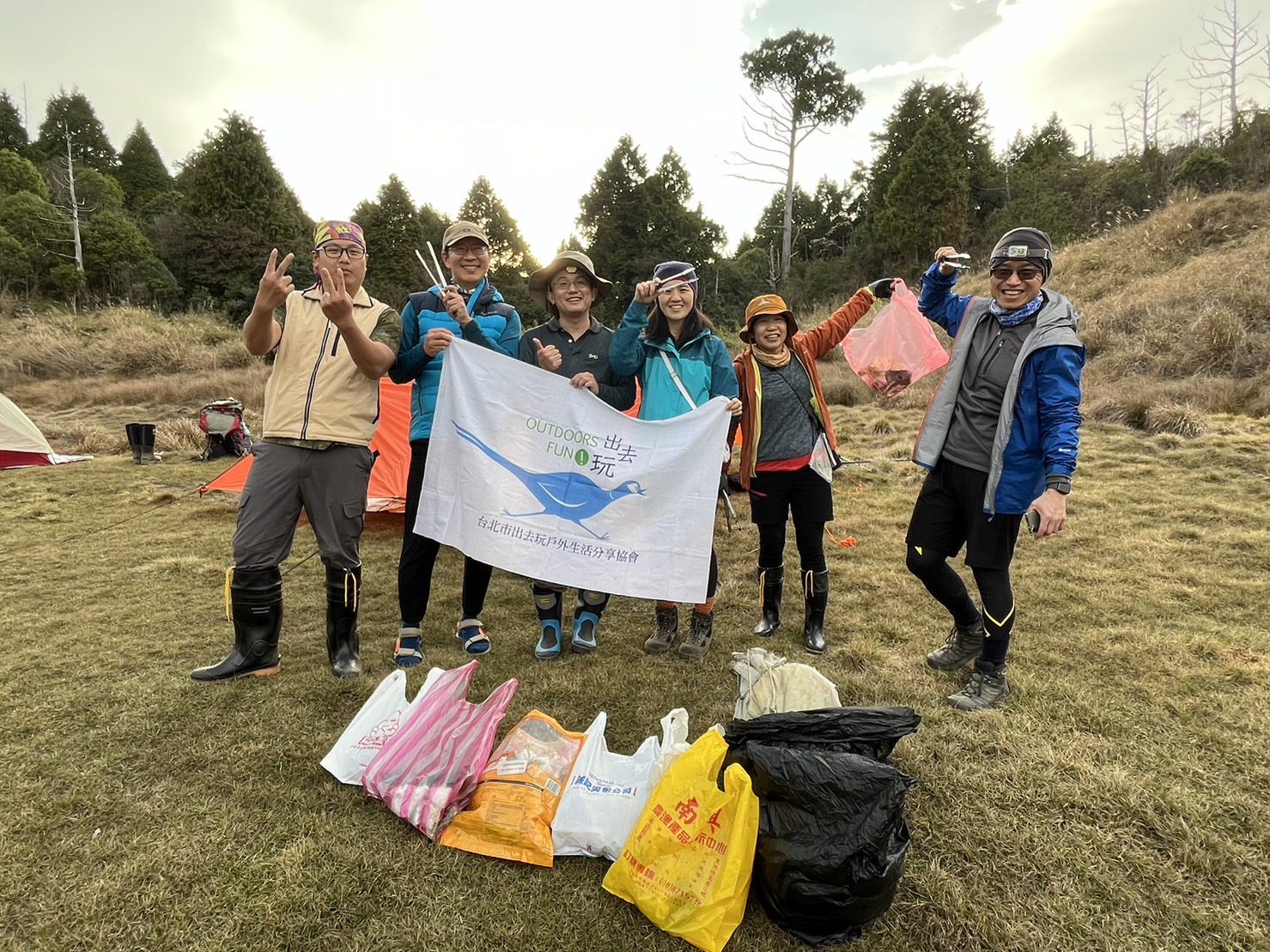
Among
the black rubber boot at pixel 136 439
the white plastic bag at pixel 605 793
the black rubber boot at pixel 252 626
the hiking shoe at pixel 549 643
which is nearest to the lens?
the white plastic bag at pixel 605 793

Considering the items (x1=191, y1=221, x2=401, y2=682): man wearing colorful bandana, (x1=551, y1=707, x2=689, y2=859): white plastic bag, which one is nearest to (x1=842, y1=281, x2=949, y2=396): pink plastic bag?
(x1=191, y1=221, x2=401, y2=682): man wearing colorful bandana

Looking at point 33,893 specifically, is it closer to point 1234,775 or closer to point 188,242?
point 1234,775

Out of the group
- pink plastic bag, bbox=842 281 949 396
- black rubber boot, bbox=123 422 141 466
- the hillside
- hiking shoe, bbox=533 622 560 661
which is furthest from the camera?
the hillside

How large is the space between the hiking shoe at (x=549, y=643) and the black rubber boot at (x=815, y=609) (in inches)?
53.9

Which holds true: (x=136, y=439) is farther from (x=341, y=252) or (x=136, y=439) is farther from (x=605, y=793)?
(x=605, y=793)

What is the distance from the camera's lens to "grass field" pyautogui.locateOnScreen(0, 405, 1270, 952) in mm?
1782

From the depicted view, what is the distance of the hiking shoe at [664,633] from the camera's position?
348cm

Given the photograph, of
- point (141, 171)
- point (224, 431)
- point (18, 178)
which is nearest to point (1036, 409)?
point (224, 431)

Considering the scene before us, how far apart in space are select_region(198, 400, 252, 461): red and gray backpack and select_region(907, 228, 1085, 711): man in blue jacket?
10.1m

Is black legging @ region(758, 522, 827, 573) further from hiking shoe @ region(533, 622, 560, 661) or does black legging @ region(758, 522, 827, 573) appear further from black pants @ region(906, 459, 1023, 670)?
hiking shoe @ region(533, 622, 560, 661)

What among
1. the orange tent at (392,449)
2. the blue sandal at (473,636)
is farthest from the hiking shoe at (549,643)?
the orange tent at (392,449)

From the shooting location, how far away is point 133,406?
13953 mm

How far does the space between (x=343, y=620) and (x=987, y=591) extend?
3022mm

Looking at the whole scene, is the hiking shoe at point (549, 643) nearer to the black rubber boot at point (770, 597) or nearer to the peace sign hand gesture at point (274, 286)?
the black rubber boot at point (770, 597)
